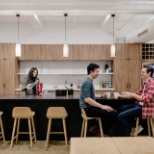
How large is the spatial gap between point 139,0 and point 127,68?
2.71 metres

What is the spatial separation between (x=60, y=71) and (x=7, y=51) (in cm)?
185

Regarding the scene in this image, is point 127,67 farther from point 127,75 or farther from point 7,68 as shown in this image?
point 7,68

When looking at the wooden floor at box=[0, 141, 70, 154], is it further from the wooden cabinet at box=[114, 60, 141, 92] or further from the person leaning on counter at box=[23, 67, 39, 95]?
the wooden cabinet at box=[114, 60, 141, 92]

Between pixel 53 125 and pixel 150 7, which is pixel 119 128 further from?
pixel 150 7

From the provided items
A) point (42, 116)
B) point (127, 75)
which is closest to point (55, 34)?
point (127, 75)

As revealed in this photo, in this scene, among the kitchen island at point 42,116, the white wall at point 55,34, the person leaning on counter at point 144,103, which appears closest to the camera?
the person leaning on counter at point 144,103

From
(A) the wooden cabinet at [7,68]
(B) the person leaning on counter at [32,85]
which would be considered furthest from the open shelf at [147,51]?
(A) the wooden cabinet at [7,68]

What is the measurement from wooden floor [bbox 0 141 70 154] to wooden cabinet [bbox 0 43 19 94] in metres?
3.05

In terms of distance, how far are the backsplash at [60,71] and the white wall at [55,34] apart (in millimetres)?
746

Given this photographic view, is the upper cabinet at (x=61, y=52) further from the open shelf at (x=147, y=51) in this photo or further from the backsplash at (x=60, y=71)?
the open shelf at (x=147, y=51)

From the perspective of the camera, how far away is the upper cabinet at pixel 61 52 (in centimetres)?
727

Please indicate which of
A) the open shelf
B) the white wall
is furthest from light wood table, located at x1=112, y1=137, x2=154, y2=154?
the white wall

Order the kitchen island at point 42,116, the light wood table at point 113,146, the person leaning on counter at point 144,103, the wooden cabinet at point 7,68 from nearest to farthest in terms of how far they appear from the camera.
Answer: the light wood table at point 113,146, the person leaning on counter at point 144,103, the kitchen island at point 42,116, the wooden cabinet at point 7,68

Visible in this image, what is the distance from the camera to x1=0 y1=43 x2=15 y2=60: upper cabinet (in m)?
7.22
